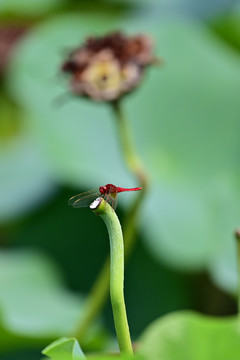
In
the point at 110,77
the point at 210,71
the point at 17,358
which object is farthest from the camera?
the point at 210,71

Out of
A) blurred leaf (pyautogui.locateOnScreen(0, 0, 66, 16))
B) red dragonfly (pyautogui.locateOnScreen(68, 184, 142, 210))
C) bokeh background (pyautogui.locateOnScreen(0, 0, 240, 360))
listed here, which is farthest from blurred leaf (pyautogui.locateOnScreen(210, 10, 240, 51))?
red dragonfly (pyautogui.locateOnScreen(68, 184, 142, 210))

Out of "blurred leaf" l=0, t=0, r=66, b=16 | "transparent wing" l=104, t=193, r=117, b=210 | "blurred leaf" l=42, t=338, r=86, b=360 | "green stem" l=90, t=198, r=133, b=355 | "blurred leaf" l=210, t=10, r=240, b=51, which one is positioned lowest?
"blurred leaf" l=42, t=338, r=86, b=360

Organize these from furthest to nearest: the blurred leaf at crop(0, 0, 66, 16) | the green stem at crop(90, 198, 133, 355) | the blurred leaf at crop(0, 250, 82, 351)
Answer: the blurred leaf at crop(0, 0, 66, 16) < the blurred leaf at crop(0, 250, 82, 351) < the green stem at crop(90, 198, 133, 355)

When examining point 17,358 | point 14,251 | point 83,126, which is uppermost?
point 83,126

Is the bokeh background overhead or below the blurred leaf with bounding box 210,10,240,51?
below

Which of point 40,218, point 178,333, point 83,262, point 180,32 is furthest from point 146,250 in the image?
point 178,333

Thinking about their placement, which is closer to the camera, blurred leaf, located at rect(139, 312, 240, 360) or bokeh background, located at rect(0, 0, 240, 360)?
Answer: blurred leaf, located at rect(139, 312, 240, 360)

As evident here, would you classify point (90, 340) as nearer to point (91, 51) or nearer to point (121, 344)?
point (91, 51)

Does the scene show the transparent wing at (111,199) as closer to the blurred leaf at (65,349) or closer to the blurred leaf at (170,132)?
the blurred leaf at (65,349)

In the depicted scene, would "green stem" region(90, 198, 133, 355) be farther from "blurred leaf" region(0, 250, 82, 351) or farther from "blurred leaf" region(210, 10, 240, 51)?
"blurred leaf" region(210, 10, 240, 51)
